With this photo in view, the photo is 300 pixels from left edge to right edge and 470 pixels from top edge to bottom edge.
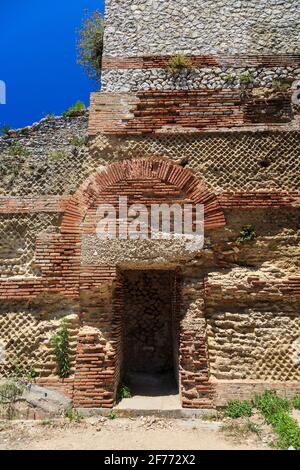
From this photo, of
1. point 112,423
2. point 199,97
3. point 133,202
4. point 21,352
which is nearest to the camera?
point 112,423

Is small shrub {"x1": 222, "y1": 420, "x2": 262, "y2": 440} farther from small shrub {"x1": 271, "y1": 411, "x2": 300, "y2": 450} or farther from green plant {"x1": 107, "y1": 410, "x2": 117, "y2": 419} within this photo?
green plant {"x1": 107, "y1": 410, "x2": 117, "y2": 419}

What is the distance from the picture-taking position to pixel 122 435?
5219mm

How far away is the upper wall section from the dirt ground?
22.3ft

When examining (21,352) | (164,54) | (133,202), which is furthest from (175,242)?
(164,54)

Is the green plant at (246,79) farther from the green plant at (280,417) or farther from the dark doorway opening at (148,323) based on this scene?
the green plant at (280,417)

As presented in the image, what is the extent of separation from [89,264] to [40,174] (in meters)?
1.88

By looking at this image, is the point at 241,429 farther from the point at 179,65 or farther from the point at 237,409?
the point at 179,65

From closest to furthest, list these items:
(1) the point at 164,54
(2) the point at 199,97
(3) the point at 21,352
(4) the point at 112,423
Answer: (4) the point at 112,423
(3) the point at 21,352
(2) the point at 199,97
(1) the point at 164,54

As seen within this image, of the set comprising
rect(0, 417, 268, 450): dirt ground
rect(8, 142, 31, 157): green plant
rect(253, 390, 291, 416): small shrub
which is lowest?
rect(0, 417, 268, 450): dirt ground

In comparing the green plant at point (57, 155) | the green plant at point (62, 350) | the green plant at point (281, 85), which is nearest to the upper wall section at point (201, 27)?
the green plant at point (281, 85)

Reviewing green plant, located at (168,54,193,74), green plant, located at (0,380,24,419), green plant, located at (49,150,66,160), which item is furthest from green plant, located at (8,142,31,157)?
green plant, located at (0,380,24,419)

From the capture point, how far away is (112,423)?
18.6 ft

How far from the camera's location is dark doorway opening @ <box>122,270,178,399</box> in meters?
8.36

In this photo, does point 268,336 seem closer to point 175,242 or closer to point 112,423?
point 175,242
